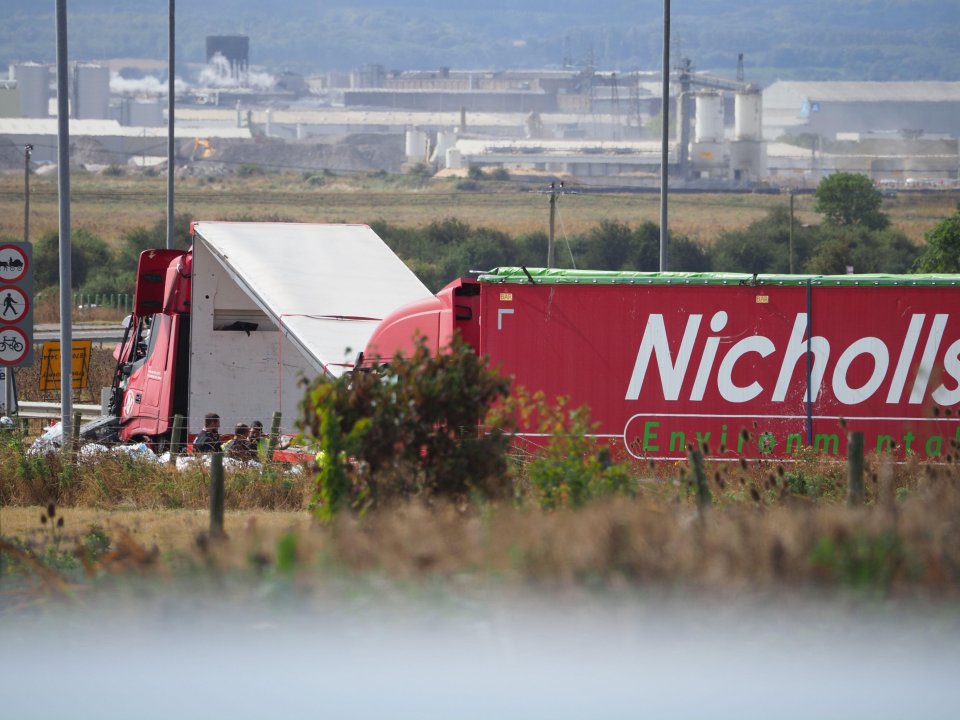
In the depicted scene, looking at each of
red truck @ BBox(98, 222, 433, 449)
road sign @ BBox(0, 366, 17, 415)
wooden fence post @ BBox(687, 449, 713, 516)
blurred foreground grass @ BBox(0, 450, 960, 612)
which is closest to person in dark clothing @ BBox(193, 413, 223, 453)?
red truck @ BBox(98, 222, 433, 449)

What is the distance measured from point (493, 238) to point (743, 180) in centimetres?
10088

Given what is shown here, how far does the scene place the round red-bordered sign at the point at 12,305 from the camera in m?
14.8

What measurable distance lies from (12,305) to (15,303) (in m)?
0.04

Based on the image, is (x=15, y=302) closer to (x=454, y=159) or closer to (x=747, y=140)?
(x=747, y=140)

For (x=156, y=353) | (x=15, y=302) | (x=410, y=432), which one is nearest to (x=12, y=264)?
(x=15, y=302)

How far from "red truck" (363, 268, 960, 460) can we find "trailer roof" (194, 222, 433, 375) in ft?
8.87

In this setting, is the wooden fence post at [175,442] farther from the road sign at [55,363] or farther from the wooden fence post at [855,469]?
the road sign at [55,363]

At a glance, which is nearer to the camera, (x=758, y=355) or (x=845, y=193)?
(x=758, y=355)

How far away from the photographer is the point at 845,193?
101m

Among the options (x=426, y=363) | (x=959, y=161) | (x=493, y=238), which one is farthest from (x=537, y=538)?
(x=959, y=161)

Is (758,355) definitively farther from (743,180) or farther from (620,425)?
(743,180)

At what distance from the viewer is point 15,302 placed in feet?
48.8

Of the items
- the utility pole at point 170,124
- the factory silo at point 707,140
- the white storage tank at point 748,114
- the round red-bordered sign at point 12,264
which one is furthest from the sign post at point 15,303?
the factory silo at point 707,140

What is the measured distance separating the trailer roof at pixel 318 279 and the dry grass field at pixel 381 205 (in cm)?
7656
